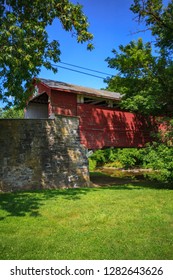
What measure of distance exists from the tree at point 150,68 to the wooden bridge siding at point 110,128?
1.59m

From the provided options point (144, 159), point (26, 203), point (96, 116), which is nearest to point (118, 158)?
point (96, 116)

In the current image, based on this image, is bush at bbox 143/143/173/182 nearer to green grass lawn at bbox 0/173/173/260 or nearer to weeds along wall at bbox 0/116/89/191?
green grass lawn at bbox 0/173/173/260

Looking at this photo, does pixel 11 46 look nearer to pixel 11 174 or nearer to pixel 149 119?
pixel 11 174

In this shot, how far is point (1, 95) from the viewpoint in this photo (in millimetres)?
11969

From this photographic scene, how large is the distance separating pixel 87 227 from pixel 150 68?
11076 millimetres

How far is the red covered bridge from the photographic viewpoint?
15.8 m

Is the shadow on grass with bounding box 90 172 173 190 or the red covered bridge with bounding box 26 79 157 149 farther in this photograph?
the red covered bridge with bounding box 26 79 157 149

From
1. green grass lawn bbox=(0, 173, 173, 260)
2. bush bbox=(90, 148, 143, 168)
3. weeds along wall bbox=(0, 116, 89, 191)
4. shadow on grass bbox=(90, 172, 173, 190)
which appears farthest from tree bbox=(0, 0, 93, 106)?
bush bbox=(90, 148, 143, 168)

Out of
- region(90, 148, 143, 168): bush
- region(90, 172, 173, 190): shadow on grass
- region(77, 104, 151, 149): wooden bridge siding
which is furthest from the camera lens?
region(90, 148, 143, 168): bush

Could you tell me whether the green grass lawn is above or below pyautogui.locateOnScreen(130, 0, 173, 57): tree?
below

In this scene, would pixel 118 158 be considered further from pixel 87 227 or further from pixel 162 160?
pixel 87 227

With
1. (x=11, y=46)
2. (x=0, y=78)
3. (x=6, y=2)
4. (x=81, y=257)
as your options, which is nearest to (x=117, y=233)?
(x=81, y=257)

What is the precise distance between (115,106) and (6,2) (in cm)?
929

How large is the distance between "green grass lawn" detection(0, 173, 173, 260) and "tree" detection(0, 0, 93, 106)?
4477 millimetres
